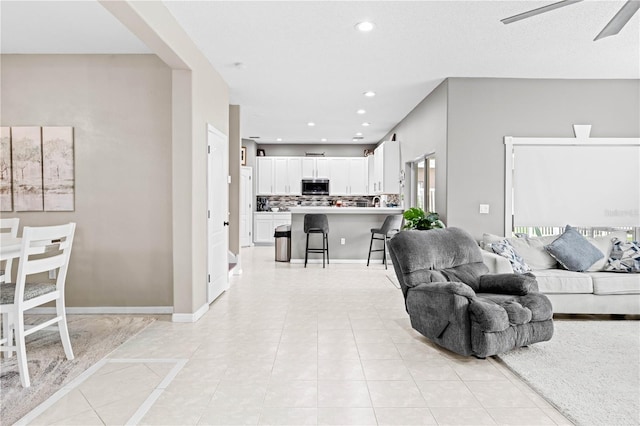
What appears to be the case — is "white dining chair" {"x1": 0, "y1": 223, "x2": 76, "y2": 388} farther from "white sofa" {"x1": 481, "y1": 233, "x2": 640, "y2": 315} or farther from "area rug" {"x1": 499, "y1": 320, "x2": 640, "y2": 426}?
"white sofa" {"x1": 481, "y1": 233, "x2": 640, "y2": 315}

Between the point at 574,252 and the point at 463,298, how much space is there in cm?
205

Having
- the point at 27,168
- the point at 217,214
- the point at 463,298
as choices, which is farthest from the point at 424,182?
the point at 27,168

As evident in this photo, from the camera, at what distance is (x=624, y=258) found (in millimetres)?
4211

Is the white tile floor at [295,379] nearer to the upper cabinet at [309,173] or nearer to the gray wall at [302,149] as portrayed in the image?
the upper cabinet at [309,173]

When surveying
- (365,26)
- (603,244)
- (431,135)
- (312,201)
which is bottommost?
(603,244)

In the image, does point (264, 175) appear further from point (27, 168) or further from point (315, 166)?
point (27, 168)

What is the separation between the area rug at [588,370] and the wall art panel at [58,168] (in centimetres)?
433

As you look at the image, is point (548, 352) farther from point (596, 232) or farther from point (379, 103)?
point (379, 103)

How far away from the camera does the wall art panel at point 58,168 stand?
4113 mm

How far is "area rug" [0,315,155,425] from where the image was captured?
236 centimetres

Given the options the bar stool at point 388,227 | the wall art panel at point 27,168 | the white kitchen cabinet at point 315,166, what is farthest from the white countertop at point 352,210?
the wall art panel at point 27,168

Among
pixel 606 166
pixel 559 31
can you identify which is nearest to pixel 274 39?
pixel 559 31

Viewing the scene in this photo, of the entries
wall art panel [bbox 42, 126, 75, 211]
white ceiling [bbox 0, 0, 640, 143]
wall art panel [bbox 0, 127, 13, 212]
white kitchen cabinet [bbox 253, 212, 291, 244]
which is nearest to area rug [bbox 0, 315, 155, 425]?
wall art panel [bbox 42, 126, 75, 211]

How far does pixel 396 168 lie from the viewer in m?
7.84
